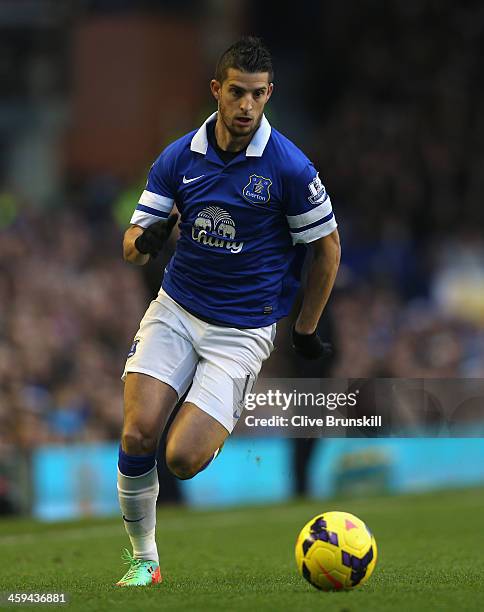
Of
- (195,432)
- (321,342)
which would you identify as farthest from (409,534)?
(195,432)

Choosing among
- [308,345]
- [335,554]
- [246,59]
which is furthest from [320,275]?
[335,554]

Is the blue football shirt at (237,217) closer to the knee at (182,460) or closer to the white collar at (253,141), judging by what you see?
the white collar at (253,141)

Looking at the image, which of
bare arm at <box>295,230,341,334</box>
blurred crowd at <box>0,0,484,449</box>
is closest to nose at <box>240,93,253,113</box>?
bare arm at <box>295,230,341,334</box>

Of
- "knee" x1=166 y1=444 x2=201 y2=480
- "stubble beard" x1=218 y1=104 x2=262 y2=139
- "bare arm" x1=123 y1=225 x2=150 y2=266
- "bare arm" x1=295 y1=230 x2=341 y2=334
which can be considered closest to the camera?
"knee" x1=166 y1=444 x2=201 y2=480

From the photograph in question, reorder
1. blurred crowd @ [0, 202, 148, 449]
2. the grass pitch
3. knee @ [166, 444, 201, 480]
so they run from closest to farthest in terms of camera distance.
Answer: the grass pitch, knee @ [166, 444, 201, 480], blurred crowd @ [0, 202, 148, 449]

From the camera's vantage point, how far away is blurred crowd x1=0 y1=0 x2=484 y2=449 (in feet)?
49.4

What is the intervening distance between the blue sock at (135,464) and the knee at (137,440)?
3 cm

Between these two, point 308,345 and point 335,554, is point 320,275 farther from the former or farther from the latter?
point 335,554

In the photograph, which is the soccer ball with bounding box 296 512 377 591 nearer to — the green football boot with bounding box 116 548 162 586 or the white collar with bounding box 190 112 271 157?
the green football boot with bounding box 116 548 162 586

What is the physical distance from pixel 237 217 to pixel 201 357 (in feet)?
2.29

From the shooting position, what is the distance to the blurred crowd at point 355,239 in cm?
1505

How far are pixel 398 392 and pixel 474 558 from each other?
104 centimetres

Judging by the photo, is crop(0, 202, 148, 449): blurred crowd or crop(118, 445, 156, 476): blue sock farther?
crop(0, 202, 148, 449): blurred crowd

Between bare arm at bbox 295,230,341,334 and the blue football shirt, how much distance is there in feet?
0.23
